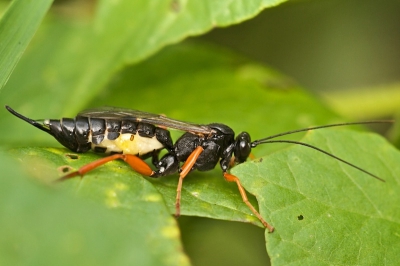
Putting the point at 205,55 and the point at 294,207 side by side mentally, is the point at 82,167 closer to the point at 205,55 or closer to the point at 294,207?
the point at 294,207

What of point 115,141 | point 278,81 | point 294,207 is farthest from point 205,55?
point 294,207

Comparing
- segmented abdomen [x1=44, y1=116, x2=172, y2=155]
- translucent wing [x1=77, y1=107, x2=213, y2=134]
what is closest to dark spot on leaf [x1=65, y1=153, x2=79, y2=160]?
segmented abdomen [x1=44, y1=116, x2=172, y2=155]

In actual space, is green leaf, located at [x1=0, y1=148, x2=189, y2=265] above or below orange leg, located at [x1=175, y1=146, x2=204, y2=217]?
above

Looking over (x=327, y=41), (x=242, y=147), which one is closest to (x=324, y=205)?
(x=242, y=147)

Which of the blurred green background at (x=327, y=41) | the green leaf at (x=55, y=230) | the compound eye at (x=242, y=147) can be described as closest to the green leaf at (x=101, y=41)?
the compound eye at (x=242, y=147)

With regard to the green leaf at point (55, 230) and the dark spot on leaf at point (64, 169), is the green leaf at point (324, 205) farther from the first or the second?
the green leaf at point (55, 230)

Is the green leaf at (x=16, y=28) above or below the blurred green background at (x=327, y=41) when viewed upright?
above

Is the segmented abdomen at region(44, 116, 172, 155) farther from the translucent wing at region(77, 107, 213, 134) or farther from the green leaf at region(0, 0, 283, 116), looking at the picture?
the green leaf at region(0, 0, 283, 116)
